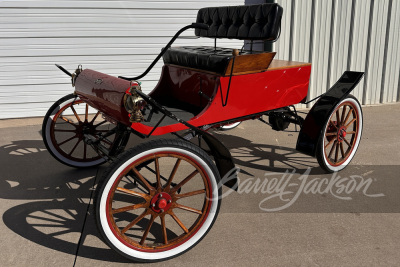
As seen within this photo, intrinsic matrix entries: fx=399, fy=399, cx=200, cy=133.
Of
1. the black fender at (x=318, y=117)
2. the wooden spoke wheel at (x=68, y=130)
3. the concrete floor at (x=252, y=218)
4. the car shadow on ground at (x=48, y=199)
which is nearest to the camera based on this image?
the concrete floor at (x=252, y=218)

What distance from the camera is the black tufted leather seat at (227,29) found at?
3023 millimetres

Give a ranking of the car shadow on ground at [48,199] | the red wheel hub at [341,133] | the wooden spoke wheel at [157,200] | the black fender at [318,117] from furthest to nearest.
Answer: the red wheel hub at [341,133] < the black fender at [318,117] < the car shadow on ground at [48,199] < the wooden spoke wheel at [157,200]

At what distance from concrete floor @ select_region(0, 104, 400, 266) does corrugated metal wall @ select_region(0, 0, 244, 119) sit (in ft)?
4.76

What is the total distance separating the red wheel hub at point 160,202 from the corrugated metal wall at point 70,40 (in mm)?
3572

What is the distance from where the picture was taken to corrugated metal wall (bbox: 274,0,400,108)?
5.48 meters

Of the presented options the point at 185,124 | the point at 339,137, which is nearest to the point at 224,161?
the point at 185,124

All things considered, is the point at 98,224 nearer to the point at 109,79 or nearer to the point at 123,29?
the point at 109,79

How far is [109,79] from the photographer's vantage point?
258cm

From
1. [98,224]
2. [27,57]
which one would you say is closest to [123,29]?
[27,57]

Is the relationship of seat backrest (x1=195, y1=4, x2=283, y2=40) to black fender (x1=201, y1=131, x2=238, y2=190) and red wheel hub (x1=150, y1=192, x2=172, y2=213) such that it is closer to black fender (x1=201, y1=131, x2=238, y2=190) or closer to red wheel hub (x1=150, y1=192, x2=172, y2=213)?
black fender (x1=201, y1=131, x2=238, y2=190)

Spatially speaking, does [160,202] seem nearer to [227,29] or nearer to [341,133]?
[341,133]

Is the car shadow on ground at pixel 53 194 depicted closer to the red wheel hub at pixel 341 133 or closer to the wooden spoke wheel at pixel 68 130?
the wooden spoke wheel at pixel 68 130

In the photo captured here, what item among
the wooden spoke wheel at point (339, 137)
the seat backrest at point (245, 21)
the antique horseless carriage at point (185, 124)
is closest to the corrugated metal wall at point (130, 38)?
the seat backrest at point (245, 21)

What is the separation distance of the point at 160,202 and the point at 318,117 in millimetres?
1647
